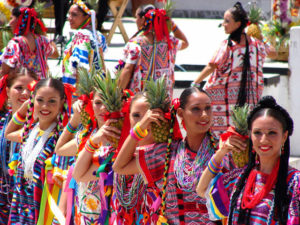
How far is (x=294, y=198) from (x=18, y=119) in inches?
113

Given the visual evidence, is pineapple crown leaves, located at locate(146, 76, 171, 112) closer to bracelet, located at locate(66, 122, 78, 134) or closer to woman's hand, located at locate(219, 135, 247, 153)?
woman's hand, located at locate(219, 135, 247, 153)

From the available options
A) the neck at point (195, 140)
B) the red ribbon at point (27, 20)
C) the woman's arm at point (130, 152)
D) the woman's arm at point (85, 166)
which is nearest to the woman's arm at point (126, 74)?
the red ribbon at point (27, 20)

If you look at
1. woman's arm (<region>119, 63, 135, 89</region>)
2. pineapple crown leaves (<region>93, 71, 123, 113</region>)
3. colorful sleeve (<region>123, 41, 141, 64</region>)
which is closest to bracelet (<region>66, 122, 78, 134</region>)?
pineapple crown leaves (<region>93, 71, 123, 113</region>)

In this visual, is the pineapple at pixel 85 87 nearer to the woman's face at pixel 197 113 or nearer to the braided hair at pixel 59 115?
the braided hair at pixel 59 115

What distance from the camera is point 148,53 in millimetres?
7273

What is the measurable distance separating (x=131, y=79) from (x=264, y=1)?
10032mm

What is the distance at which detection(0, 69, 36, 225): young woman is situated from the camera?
5773 millimetres

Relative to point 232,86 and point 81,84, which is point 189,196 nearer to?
point 81,84

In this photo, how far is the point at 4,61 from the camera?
7.37 m

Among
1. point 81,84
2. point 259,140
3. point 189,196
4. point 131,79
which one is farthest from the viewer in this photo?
point 131,79

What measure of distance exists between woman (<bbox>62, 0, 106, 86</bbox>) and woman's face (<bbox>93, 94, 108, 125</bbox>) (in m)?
2.28

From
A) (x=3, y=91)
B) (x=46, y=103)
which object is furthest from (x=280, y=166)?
(x=3, y=91)

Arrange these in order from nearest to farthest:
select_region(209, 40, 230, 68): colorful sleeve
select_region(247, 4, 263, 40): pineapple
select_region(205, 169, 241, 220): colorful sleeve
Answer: select_region(205, 169, 241, 220): colorful sleeve < select_region(209, 40, 230, 68): colorful sleeve < select_region(247, 4, 263, 40): pineapple

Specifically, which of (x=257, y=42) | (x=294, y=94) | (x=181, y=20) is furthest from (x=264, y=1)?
(x=257, y=42)
